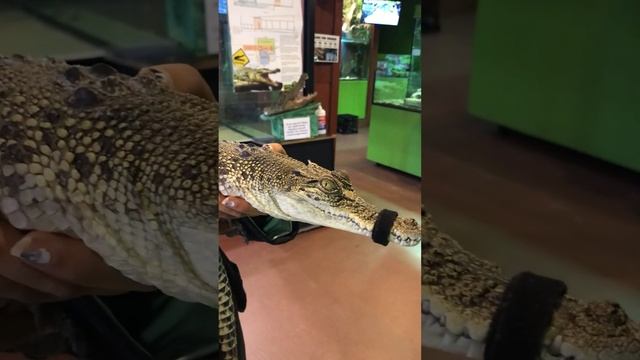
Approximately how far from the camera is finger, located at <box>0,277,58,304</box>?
27.1 inches

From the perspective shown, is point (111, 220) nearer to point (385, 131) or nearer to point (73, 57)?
point (73, 57)

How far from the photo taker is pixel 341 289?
72 cm

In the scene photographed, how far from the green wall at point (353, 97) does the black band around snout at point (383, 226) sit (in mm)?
151

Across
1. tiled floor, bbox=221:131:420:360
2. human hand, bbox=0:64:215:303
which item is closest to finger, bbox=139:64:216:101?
human hand, bbox=0:64:215:303

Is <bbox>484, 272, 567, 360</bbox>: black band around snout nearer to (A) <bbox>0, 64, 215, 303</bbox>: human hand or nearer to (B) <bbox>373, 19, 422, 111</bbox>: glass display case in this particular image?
(B) <bbox>373, 19, 422, 111</bbox>: glass display case

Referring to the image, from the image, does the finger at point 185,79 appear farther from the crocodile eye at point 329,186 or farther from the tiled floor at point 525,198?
the tiled floor at point 525,198

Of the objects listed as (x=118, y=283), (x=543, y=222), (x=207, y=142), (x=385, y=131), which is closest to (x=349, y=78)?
(x=385, y=131)

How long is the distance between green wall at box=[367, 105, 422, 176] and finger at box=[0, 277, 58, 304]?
54 cm

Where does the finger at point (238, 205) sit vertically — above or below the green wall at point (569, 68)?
below

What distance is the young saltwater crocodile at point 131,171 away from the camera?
0.65m

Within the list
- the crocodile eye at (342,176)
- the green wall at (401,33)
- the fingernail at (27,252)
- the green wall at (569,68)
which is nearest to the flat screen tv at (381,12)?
the green wall at (401,33)

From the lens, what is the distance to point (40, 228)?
666 mm

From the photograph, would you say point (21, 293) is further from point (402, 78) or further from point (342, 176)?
point (402, 78)

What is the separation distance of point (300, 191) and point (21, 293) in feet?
1.48
